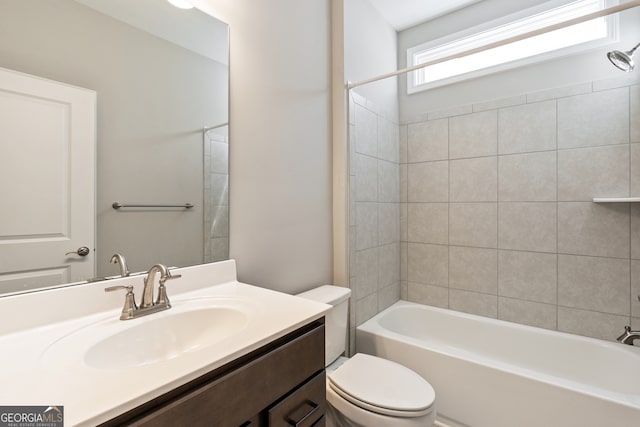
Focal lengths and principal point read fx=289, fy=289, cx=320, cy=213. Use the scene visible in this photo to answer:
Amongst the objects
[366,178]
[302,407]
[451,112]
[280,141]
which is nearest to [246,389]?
[302,407]

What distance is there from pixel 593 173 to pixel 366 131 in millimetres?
1449

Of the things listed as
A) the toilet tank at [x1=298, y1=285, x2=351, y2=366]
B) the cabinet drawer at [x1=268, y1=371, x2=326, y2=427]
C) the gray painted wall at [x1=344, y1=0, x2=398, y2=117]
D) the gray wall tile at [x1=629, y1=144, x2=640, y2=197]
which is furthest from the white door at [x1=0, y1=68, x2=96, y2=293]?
the gray wall tile at [x1=629, y1=144, x2=640, y2=197]

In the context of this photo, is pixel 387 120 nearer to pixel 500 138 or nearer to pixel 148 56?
pixel 500 138

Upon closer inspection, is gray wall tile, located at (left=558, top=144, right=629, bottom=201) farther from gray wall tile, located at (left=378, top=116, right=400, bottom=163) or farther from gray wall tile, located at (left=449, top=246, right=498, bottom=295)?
gray wall tile, located at (left=378, top=116, right=400, bottom=163)

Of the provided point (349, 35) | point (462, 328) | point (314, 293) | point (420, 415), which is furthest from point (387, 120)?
point (420, 415)

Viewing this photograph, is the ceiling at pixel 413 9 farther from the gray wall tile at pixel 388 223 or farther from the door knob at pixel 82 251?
the door knob at pixel 82 251

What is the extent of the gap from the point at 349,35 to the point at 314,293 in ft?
5.47

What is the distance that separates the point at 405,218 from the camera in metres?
2.51

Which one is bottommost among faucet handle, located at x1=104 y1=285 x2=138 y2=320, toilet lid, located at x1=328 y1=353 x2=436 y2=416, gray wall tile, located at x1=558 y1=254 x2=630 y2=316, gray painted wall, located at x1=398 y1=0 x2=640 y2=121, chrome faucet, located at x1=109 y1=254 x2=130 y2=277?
toilet lid, located at x1=328 y1=353 x2=436 y2=416

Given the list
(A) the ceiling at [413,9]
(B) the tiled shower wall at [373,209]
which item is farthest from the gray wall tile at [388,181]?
(A) the ceiling at [413,9]

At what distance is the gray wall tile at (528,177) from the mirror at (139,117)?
194 centimetres

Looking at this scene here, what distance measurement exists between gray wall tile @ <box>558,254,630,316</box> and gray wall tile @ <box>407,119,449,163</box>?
111 centimetres

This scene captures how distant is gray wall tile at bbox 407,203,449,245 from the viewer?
2.34 meters

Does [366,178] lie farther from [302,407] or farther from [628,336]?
[628,336]
